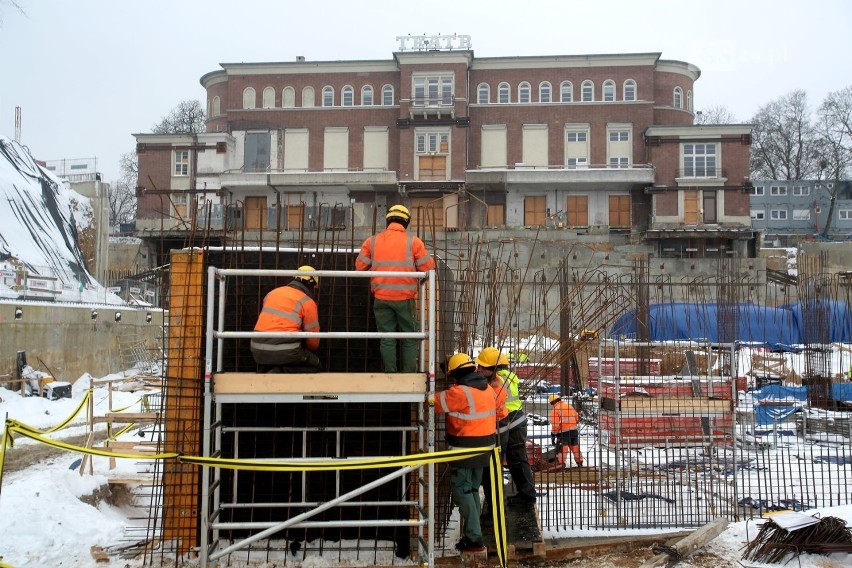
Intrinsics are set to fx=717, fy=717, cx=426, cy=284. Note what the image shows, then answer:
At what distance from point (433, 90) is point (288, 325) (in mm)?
42661

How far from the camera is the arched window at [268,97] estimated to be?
1922 inches

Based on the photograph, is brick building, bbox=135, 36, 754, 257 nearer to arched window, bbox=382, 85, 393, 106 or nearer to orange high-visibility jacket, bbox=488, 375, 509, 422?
arched window, bbox=382, 85, 393, 106

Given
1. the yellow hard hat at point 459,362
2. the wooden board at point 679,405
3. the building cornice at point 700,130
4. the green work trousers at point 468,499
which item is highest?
the building cornice at point 700,130

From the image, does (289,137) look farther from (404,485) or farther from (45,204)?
(404,485)

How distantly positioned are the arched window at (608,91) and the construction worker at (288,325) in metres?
44.6

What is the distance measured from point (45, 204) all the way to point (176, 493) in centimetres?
2904

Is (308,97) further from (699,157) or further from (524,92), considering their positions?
(699,157)

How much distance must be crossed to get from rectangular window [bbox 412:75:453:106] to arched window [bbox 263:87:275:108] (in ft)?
32.4

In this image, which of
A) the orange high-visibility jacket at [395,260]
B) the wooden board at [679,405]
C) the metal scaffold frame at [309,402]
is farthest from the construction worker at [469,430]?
the wooden board at [679,405]

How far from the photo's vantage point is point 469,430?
667cm

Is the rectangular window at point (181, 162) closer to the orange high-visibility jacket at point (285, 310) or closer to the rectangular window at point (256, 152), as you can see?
the rectangular window at point (256, 152)

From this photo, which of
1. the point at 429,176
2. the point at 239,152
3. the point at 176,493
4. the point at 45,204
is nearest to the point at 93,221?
the point at 45,204

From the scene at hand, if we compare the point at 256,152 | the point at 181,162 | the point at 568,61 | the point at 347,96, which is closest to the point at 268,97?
the point at 256,152

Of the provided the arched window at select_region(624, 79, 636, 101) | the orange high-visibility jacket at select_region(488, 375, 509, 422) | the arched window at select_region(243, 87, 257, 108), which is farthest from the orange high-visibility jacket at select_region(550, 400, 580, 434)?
the arched window at select_region(243, 87, 257, 108)
